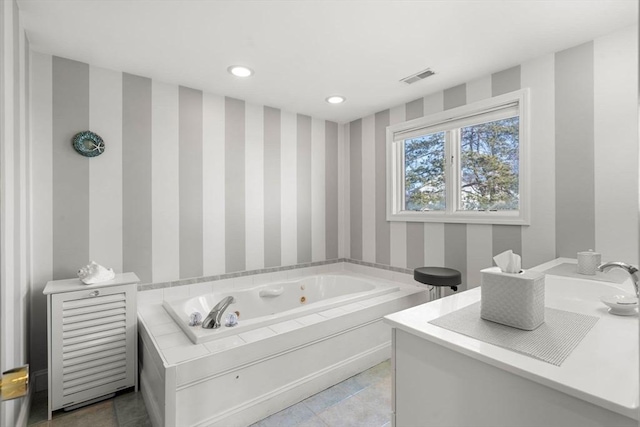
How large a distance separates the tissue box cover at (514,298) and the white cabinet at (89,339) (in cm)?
219

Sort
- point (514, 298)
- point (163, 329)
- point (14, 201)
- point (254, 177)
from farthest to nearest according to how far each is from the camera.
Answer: point (254, 177) < point (163, 329) < point (14, 201) < point (514, 298)

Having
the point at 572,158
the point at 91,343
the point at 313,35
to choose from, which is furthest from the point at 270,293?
the point at 572,158

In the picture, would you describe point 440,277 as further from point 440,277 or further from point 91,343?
point 91,343

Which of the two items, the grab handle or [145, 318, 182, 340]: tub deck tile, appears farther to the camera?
the grab handle

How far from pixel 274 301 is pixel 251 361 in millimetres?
1209

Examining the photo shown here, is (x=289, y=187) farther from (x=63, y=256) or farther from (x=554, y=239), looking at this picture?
(x=554, y=239)

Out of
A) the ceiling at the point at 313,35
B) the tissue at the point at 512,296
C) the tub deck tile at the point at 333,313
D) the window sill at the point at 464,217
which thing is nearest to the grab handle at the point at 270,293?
the tub deck tile at the point at 333,313

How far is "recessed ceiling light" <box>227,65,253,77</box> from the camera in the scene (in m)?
2.41

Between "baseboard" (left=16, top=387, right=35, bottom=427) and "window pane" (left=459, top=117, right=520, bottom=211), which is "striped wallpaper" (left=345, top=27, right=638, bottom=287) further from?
"baseboard" (left=16, top=387, right=35, bottom=427)

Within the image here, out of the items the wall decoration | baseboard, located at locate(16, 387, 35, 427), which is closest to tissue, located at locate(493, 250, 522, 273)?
baseboard, located at locate(16, 387, 35, 427)

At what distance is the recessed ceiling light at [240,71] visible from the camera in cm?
241

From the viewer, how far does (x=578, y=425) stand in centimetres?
70

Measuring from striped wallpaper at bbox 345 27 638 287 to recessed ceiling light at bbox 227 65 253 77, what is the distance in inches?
69.8

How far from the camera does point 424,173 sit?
3227 mm
